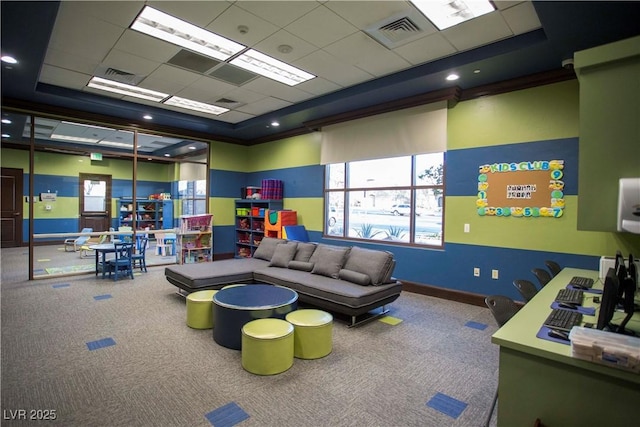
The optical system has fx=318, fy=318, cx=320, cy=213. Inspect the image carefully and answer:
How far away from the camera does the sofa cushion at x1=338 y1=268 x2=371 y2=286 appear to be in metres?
3.95

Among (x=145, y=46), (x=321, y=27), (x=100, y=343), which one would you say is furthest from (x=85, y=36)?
(x=100, y=343)

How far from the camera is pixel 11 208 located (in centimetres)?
874

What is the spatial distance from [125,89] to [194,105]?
1.14m

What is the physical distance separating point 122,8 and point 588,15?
13.6 feet

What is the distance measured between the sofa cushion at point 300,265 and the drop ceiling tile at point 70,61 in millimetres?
3750

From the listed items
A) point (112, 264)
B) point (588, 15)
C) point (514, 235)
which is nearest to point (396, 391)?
point (514, 235)

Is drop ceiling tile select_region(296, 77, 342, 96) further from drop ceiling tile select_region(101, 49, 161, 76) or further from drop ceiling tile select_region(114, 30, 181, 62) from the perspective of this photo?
drop ceiling tile select_region(101, 49, 161, 76)

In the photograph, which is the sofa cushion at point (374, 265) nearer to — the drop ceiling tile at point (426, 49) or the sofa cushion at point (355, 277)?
the sofa cushion at point (355, 277)

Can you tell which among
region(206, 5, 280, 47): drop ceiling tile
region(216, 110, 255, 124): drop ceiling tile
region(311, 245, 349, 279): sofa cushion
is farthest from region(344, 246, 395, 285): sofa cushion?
region(216, 110, 255, 124): drop ceiling tile

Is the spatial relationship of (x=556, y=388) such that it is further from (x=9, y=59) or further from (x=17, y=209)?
(x=17, y=209)

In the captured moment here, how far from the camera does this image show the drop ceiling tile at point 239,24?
3104mm

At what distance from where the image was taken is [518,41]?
3.43 meters

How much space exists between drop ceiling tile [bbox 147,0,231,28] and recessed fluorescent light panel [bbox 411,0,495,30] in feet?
→ 5.97

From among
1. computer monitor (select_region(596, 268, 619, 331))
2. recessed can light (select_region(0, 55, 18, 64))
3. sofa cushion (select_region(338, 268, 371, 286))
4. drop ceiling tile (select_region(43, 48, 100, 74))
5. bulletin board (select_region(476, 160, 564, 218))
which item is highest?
drop ceiling tile (select_region(43, 48, 100, 74))
